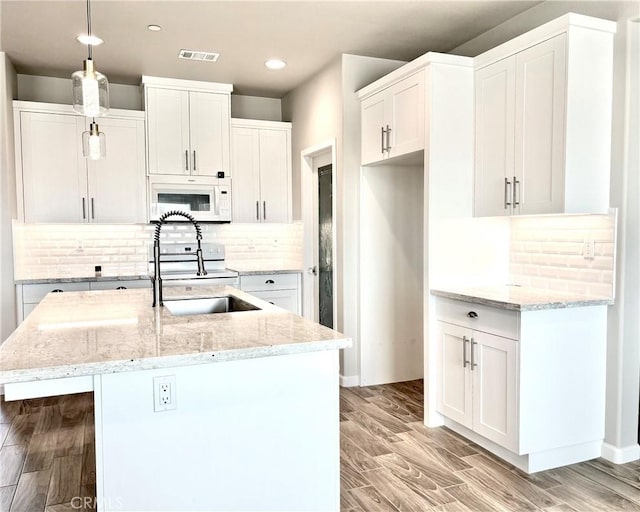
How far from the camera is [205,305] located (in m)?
2.94

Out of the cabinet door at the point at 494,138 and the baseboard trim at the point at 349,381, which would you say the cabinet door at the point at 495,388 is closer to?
the cabinet door at the point at 494,138

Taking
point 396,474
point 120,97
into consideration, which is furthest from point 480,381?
point 120,97

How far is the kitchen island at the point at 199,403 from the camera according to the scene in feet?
5.21

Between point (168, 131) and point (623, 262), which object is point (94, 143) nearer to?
point (168, 131)

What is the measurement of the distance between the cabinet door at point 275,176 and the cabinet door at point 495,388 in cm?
298

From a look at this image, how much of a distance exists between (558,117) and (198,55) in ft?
9.69

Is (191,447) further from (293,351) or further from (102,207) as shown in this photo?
(102,207)

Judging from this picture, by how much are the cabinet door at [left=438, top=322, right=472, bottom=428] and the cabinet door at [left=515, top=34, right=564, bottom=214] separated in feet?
2.85

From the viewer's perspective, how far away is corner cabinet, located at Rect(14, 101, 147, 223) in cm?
451

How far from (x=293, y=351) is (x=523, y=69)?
223cm


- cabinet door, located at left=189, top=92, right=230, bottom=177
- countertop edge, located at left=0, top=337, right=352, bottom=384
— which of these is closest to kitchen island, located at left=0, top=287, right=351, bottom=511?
countertop edge, located at left=0, top=337, right=352, bottom=384

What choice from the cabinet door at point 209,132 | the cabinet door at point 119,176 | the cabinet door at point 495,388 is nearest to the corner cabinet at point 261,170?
the cabinet door at point 209,132

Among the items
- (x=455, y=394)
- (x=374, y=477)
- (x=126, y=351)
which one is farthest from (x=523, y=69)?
(x=126, y=351)

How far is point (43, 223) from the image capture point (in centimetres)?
460
